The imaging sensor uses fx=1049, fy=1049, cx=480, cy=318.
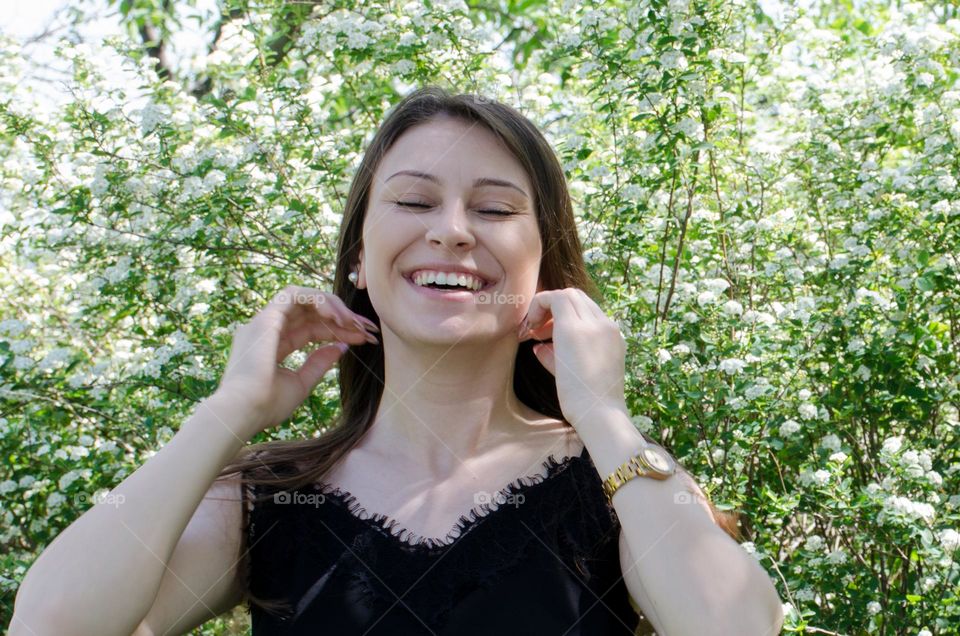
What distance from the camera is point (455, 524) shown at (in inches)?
70.2

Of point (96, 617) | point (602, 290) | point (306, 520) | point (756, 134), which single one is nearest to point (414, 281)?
point (306, 520)

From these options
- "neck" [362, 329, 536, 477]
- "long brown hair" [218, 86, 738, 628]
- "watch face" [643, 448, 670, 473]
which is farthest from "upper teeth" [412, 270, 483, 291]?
"watch face" [643, 448, 670, 473]

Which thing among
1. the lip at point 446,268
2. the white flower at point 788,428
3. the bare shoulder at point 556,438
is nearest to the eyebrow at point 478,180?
the lip at point 446,268

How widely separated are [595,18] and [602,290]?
80cm

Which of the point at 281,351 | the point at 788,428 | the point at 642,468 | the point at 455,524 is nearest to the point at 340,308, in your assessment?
the point at 281,351

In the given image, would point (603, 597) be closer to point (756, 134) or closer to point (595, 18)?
point (595, 18)

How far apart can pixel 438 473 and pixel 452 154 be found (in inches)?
22.6

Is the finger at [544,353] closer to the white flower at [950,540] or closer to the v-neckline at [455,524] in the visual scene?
the v-neckline at [455,524]

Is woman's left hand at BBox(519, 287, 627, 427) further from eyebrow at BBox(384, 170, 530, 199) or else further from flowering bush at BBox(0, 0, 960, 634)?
flowering bush at BBox(0, 0, 960, 634)

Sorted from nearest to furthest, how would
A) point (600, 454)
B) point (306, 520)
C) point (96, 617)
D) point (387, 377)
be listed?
point (96, 617) → point (600, 454) → point (306, 520) → point (387, 377)

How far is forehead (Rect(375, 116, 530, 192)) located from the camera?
6.12 feet

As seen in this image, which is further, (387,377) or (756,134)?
(756,134)

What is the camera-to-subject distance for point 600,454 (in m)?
1.66

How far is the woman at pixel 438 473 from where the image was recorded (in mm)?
1588
